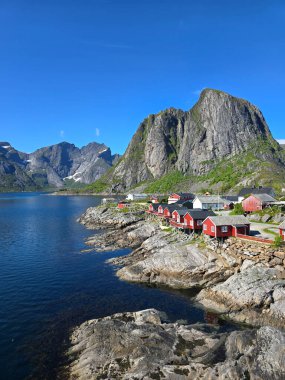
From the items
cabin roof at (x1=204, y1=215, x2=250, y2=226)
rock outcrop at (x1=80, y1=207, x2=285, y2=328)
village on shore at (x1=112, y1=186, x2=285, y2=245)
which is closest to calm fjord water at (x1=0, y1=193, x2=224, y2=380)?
rock outcrop at (x1=80, y1=207, x2=285, y2=328)

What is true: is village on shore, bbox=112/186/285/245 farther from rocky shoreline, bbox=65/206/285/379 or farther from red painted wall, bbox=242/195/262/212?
rocky shoreline, bbox=65/206/285/379

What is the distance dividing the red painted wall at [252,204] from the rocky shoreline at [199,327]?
105 feet

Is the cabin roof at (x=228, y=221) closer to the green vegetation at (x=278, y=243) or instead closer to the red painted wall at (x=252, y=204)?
the green vegetation at (x=278, y=243)

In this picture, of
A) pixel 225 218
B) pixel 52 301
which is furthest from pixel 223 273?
pixel 52 301

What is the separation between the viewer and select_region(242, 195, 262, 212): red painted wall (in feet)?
276

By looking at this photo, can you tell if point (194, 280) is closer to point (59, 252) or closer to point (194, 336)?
point (194, 336)

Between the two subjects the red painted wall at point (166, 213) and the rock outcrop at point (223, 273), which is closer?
the rock outcrop at point (223, 273)

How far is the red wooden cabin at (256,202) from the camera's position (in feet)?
275

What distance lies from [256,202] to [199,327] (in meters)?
59.6

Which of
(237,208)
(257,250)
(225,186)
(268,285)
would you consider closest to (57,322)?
(268,285)

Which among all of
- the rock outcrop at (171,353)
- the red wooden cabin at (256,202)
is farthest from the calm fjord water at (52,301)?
the red wooden cabin at (256,202)

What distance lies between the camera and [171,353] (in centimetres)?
2606

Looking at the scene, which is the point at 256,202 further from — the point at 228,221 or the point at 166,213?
the point at 228,221

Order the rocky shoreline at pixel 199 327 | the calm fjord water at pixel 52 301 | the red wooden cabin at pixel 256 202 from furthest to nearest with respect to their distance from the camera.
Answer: the red wooden cabin at pixel 256 202 → the calm fjord water at pixel 52 301 → the rocky shoreline at pixel 199 327
